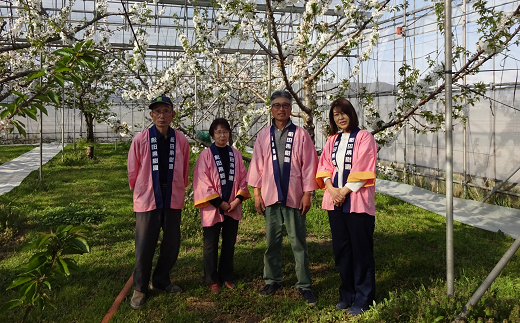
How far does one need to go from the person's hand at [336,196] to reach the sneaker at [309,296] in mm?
776

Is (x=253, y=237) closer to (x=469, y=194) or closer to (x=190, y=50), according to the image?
(x=190, y=50)

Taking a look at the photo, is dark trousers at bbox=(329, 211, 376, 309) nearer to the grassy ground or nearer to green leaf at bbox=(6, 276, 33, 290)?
the grassy ground

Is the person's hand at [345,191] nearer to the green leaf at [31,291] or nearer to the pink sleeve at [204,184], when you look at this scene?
the pink sleeve at [204,184]

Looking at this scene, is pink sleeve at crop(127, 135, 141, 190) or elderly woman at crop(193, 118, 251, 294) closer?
pink sleeve at crop(127, 135, 141, 190)

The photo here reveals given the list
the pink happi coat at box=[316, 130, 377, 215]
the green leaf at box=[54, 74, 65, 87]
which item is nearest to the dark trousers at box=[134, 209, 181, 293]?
the pink happi coat at box=[316, 130, 377, 215]

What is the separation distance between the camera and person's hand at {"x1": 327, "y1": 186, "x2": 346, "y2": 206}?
112 inches

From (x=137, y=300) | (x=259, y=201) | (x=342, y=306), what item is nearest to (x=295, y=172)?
(x=259, y=201)

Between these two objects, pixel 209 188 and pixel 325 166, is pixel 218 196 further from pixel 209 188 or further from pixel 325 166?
pixel 325 166

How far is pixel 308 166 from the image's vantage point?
3.15m

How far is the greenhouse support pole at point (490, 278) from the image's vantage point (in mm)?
2050

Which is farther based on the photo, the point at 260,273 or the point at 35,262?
the point at 260,273

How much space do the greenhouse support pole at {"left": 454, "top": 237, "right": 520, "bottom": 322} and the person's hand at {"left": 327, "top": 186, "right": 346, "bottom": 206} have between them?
0.98m

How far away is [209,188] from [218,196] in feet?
0.33

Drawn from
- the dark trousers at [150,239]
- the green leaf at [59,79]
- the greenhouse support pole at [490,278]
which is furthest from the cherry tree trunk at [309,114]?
the green leaf at [59,79]
